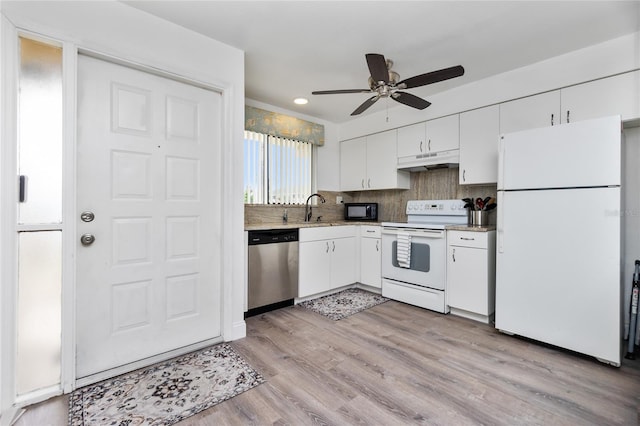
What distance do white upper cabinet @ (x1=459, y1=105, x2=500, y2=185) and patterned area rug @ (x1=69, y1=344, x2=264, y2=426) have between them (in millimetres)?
2820

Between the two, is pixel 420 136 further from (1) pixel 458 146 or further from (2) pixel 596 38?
(2) pixel 596 38

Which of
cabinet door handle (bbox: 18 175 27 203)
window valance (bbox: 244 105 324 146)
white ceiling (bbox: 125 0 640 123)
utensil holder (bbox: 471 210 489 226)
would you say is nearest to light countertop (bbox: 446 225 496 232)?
utensil holder (bbox: 471 210 489 226)

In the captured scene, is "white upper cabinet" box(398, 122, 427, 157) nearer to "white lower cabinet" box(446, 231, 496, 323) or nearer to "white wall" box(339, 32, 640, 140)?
"white wall" box(339, 32, 640, 140)

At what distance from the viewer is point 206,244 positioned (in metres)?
2.40

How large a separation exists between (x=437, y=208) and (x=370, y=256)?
1.02 metres

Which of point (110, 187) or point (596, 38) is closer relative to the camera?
point (110, 187)

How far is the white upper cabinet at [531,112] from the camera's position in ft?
8.75

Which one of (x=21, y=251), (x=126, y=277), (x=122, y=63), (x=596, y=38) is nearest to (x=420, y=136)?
(x=596, y=38)

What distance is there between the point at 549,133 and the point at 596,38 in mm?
828

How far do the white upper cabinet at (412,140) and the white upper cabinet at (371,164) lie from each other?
0.11 m

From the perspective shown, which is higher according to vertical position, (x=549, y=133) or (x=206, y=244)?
(x=549, y=133)

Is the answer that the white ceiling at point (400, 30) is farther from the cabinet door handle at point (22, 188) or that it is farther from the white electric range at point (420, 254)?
the white electric range at point (420, 254)

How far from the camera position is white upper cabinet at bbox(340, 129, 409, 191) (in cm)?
400

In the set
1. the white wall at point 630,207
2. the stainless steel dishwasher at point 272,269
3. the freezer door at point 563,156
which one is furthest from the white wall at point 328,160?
the white wall at point 630,207
